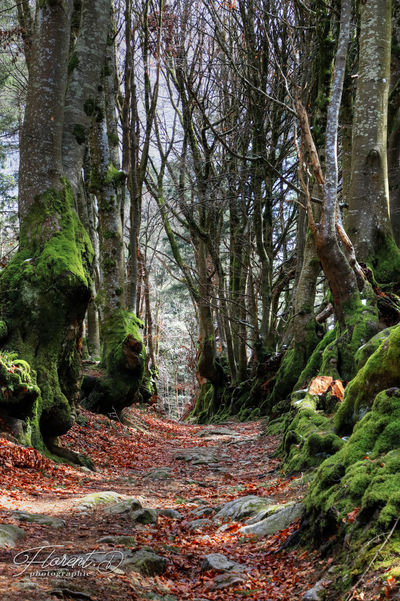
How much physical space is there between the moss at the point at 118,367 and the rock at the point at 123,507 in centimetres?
548

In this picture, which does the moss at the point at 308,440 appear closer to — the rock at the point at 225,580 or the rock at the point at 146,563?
the rock at the point at 225,580

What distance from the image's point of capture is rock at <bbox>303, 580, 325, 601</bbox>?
93.9 inches

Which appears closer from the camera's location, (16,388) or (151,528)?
(151,528)

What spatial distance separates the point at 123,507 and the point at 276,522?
1.59 metres

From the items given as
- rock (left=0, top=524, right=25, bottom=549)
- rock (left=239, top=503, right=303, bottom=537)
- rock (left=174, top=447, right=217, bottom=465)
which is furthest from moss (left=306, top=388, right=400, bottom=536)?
rock (left=174, top=447, right=217, bottom=465)

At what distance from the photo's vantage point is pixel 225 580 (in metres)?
3.04

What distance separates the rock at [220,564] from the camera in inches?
127

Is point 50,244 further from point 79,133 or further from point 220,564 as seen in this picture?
point 220,564

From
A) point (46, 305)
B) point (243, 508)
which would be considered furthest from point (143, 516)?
point (46, 305)

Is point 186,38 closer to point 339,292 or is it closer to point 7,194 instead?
point 7,194

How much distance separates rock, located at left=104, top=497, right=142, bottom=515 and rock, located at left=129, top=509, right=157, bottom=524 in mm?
99

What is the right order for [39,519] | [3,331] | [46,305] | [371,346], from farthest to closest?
[46,305]
[3,331]
[371,346]
[39,519]

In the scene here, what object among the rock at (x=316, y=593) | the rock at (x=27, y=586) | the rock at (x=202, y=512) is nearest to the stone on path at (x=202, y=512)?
the rock at (x=202, y=512)

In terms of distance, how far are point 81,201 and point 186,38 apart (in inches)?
341
